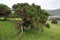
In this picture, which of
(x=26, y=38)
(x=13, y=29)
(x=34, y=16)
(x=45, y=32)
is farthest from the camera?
(x=45, y=32)

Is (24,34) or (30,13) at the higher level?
(30,13)

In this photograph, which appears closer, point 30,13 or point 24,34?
point 30,13

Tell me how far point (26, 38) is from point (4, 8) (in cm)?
477

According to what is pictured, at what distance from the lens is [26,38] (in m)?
21.4

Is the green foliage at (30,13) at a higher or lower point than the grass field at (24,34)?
higher

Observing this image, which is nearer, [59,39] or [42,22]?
[42,22]

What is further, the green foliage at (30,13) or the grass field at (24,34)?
the grass field at (24,34)

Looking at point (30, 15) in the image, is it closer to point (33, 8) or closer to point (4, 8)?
point (33, 8)

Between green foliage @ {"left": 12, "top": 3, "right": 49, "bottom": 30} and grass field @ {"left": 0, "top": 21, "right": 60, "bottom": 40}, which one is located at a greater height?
green foliage @ {"left": 12, "top": 3, "right": 49, "bottom": 30}

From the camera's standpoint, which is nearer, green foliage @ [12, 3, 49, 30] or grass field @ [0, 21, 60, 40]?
green foliage @ [12, 3, 49, 30]

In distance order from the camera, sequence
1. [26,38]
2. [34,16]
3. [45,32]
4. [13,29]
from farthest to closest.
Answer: [45,32]
[13,29]
[26,38]
[34,16]

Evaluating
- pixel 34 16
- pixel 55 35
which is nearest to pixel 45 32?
pixel 55 35

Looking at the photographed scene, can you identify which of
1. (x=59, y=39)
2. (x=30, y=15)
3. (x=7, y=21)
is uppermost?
(x=30, y=15)

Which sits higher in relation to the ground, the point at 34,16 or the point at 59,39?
the point at 34,16
